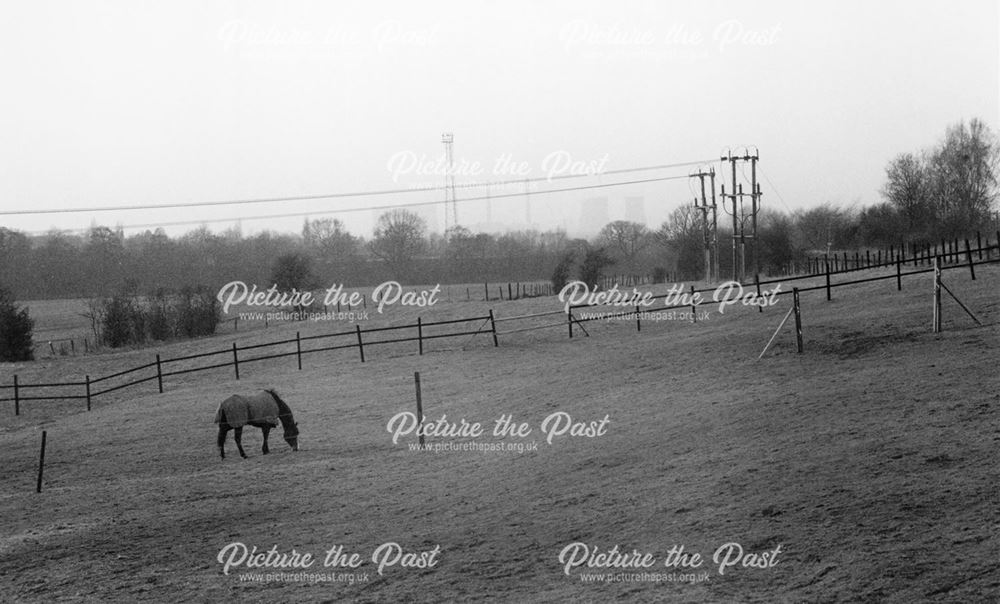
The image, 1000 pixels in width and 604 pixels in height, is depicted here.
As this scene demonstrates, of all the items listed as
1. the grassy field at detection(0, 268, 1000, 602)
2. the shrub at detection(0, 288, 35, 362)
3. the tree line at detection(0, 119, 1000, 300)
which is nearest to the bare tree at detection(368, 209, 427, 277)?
the tree line at detection(0, 119, 1000, 300)

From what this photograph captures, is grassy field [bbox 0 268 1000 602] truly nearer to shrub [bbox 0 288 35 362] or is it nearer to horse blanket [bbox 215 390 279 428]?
horse blanket [bbox 215 390 279 428]

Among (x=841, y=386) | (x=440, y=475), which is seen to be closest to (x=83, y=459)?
(x=440, y=475)

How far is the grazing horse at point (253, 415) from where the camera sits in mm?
15195

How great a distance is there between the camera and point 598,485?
11070mm

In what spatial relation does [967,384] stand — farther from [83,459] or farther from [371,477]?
[83,459]

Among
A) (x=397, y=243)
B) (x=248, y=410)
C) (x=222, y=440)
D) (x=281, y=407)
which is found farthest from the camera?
(x=397, y=243)

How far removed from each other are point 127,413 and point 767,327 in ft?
60.0

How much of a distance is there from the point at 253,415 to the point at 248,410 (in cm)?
13

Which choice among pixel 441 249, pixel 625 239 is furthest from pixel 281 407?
pixel 625 239

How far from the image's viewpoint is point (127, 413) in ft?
75.2

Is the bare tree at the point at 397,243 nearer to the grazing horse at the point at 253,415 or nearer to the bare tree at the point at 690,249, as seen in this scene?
the bare tree at the point at 690,249

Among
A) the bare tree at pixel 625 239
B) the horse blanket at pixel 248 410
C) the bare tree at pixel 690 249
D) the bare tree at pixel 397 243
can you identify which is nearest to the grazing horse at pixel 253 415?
the horse blanket at pixel 248 410

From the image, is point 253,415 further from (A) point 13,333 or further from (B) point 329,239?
(B) point 329,239

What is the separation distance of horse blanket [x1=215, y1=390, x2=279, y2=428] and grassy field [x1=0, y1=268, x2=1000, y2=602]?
A: 79 centimetres
